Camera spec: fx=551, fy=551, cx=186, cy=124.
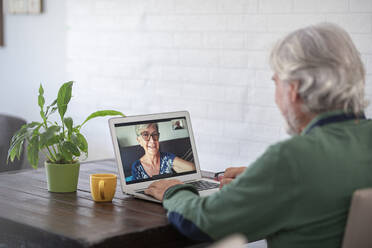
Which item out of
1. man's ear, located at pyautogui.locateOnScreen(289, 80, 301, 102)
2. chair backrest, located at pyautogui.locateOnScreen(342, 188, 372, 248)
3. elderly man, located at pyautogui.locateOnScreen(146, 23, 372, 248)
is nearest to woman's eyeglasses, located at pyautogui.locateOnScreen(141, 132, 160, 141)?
elderly man, located at pyautogui.locateOnScreen(146, 23, 372, 248)

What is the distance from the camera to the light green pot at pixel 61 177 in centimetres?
194

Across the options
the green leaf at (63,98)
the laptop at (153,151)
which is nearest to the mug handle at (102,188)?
the laptop at (153,151)

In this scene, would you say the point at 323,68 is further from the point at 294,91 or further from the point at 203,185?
the point at 203,185

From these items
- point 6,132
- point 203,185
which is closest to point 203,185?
point 203,185

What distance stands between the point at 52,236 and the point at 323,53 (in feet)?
2.82

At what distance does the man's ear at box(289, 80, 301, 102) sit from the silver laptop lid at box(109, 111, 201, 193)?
71 cm

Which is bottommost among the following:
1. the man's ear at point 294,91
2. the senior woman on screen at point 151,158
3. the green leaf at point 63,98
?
the senior woman on screen at point 151,158

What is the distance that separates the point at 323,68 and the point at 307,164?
0.26 metres

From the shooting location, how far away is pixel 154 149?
203 centimetres

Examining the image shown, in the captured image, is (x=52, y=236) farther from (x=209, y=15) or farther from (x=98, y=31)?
(x=98, y=31)

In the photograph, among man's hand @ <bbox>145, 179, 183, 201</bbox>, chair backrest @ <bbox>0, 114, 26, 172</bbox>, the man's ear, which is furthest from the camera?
chair backrest @ <bbox>0, 114, 26, 172</bbox>

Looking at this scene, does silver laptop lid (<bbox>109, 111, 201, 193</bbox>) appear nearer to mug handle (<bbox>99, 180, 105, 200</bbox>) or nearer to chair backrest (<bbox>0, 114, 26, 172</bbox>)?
mug handle (<bbox>99, 180, 105, 200</bbox>)

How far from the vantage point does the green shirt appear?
52.8 inches

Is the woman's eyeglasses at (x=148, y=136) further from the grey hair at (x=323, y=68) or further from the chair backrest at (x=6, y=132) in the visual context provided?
the chair backrest at (x=6, y=132)
